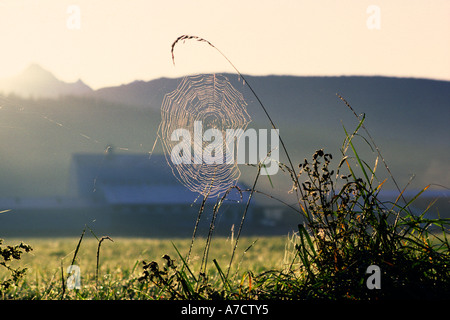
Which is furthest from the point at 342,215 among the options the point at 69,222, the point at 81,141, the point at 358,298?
the point at 69,222

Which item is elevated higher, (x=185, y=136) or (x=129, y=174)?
(x=129, y=174)

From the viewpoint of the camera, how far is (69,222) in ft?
157

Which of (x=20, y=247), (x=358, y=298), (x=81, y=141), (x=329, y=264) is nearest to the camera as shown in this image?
(x=358, y=298)

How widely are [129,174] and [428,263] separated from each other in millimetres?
39149

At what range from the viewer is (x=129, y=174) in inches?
1602

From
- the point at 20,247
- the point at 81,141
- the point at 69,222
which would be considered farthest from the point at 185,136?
the point at 69,222

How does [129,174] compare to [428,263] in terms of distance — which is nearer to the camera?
[428,263]

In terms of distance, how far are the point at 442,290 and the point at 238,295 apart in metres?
1.16

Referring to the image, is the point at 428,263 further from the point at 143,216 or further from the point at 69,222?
the point at 69,222
